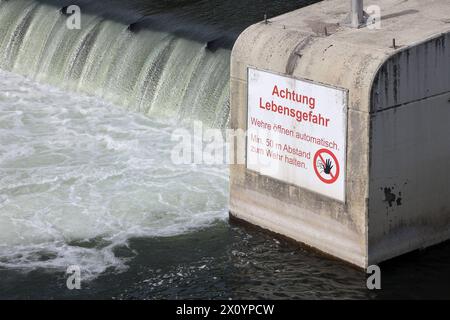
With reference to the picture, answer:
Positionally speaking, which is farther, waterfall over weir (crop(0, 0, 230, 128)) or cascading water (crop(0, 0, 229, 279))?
waterfall over weir (crop(0, 0, 230, 128))

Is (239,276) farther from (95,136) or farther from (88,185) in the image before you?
(95,136)

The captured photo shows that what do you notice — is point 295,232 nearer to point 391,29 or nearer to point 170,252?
point 170,252

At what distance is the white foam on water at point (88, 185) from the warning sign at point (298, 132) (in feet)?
5.98

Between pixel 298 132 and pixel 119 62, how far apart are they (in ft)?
30.8

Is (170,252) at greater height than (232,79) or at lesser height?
lesser

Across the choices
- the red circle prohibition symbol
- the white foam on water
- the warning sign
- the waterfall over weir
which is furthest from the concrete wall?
the waterfall over weir

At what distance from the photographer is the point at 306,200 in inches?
945

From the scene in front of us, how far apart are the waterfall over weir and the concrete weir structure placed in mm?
5276

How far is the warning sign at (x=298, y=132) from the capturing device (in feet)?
76.1

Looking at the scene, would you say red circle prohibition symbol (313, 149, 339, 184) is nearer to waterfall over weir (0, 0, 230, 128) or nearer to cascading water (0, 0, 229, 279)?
cascading water (0, 0, 229, 279)

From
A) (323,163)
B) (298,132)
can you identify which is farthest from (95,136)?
(323,163)

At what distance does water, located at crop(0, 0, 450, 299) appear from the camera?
23.4 meters

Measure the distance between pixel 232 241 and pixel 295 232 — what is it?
115cm
